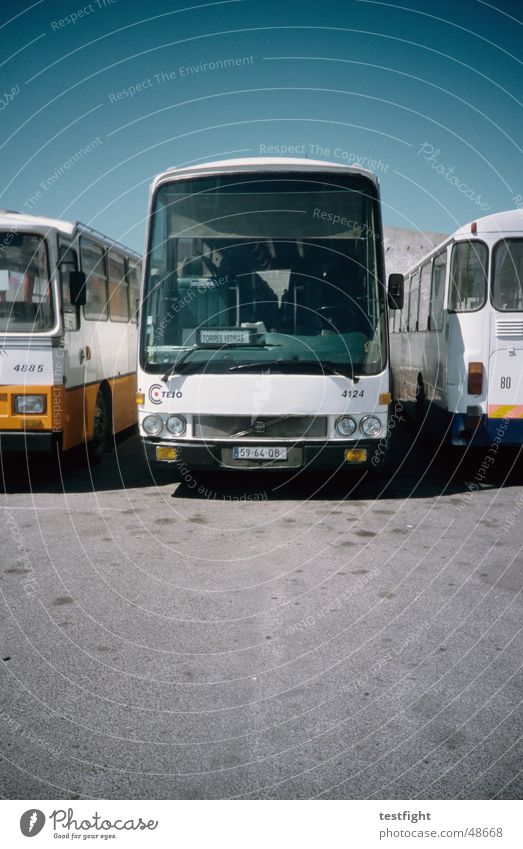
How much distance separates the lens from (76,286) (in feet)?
30.3

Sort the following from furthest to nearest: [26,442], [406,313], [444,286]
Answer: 1. [406,313]
2. [444,286]
3. [26,442]

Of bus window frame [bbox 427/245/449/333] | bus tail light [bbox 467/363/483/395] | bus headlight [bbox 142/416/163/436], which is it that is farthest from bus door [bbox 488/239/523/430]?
bus headlight [bbox 142/416/163/436]

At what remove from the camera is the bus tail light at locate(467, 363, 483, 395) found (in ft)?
31.1

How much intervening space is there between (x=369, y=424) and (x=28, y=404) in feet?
12.0

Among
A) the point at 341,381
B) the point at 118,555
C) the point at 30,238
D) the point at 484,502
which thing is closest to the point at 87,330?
the point at 30,238

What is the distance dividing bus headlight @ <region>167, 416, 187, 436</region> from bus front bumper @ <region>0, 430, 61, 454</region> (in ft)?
4.60

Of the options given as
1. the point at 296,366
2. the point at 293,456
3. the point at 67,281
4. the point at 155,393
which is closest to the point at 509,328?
the point at 296,366

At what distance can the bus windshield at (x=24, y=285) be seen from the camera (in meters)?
8.87

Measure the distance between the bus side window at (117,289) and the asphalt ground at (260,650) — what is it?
194 inches

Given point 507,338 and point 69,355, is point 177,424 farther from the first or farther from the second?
point 507,338

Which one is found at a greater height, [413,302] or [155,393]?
[413,302]

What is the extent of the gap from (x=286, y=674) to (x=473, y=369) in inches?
244

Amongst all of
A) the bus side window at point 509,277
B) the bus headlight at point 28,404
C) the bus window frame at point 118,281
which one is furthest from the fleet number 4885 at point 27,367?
the bus side window at point 509,277
